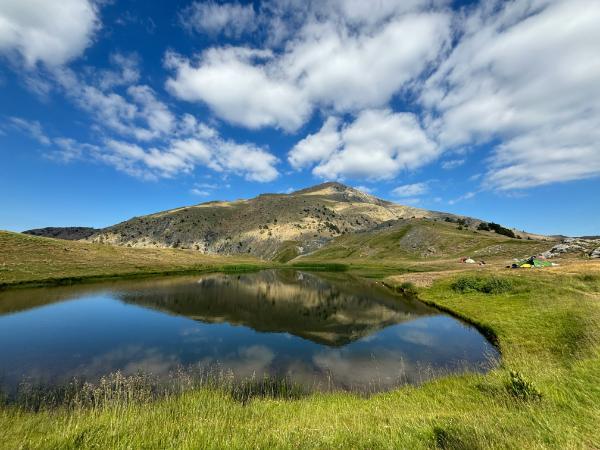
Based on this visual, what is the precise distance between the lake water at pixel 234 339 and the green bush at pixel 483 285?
27.4 ft

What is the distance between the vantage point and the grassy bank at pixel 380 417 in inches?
390

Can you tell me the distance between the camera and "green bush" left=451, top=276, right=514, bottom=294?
49.3m

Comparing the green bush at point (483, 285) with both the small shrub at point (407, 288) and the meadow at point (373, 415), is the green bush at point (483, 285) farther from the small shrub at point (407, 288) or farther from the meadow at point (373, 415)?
the meadow at point (373, 415)

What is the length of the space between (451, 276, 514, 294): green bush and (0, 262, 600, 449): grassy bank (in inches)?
981

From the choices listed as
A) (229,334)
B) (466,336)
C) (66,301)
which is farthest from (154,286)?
(466,336)

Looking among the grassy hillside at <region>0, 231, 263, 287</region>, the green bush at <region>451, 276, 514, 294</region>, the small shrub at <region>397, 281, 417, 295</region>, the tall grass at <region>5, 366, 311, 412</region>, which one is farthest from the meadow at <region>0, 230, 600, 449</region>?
the grassy hillside at <region>0, 231, 263, 287</region>

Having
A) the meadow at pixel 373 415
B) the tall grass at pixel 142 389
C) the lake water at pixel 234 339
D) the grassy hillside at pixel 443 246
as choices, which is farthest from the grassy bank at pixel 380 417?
the grassy hillside at pixel 443 246

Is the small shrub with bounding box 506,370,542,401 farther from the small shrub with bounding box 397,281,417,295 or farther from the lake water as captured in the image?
the small shrub with bounding box 397,281,417,295

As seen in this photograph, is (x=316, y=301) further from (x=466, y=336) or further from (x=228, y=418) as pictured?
(x=228, y=418)

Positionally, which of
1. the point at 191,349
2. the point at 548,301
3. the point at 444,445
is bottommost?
the point at 191,349

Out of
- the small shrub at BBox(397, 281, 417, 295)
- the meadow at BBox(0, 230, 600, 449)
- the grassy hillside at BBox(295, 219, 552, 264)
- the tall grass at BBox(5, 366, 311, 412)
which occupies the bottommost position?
the tall grass at BBox(5, 366, 311, 412)

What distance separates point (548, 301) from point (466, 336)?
10638 mm

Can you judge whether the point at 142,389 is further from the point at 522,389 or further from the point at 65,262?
the point at 65,262

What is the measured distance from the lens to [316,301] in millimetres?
65562
